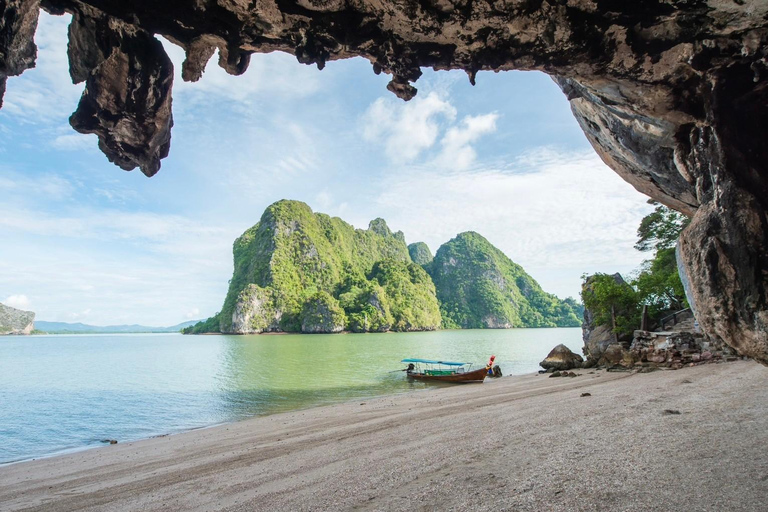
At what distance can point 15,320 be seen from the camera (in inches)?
5842

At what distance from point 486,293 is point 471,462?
158 meters

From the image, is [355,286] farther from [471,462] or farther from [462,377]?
[471,462]

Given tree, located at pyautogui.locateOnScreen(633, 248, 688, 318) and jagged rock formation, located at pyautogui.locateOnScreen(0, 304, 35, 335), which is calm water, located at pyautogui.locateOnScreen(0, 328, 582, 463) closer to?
tree, located at pyautogui.locateOnScreen(633, 248, 688, 318)

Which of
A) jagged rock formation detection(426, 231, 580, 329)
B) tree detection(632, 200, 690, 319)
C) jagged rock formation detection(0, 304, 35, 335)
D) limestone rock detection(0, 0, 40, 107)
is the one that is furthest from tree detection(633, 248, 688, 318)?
jagged rock formation detection(0, 304, 35, 335)

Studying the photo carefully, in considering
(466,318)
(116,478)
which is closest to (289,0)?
(116,478)

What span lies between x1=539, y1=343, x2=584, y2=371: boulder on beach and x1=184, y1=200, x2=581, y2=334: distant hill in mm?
81429

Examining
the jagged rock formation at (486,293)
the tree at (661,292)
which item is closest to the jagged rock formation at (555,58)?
the tree at (661,292)

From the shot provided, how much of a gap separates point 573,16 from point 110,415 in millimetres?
20735

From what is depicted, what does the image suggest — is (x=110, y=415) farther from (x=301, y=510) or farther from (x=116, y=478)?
(x=301, y=510)

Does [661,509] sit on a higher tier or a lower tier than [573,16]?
lower

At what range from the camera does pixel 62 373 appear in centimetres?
3108

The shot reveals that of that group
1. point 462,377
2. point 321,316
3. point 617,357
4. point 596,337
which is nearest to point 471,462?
point 462,377

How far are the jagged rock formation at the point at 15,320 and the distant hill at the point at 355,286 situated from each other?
73667 millimetres

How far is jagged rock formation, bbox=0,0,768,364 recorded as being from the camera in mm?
4961
